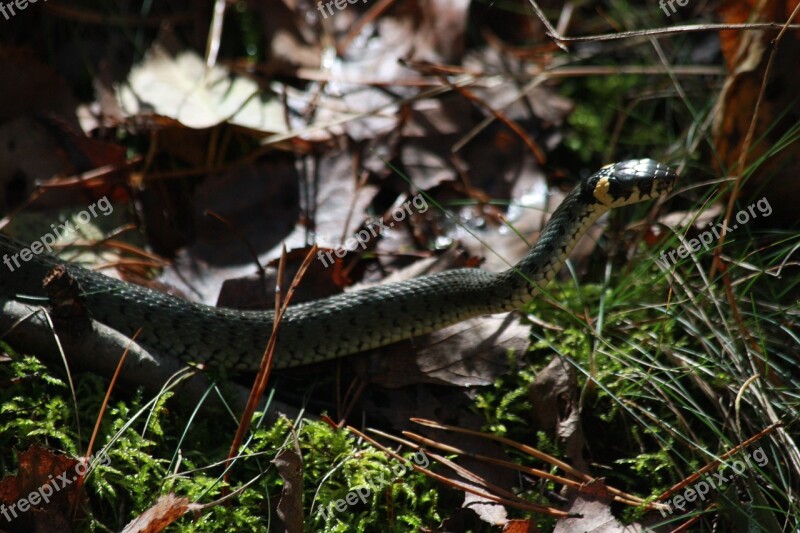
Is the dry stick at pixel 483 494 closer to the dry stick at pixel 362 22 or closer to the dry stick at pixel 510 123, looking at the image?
the dry stick at pixel 510 123

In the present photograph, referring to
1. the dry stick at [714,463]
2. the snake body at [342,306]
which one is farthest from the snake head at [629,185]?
the dry stick at [714,463]

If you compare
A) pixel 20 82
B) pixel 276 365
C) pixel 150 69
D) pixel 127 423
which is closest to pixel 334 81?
pixel 150 69

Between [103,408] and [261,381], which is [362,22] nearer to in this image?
[261,381]

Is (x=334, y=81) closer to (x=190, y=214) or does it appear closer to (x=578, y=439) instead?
(x=190, y=214)

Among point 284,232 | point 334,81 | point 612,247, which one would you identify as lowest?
point 612,247

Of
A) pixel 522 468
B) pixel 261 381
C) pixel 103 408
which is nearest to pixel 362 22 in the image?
pixel 261 381

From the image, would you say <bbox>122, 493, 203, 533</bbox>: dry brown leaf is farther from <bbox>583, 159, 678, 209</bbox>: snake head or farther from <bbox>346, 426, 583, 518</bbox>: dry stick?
<bbox>583, 159, 678, 209</bbox>: snake head

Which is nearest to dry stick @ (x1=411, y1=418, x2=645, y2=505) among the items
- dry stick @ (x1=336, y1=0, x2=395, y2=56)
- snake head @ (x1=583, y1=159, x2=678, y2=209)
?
snake head @ (x1=583, y1=159, x2=678, y2=209)
